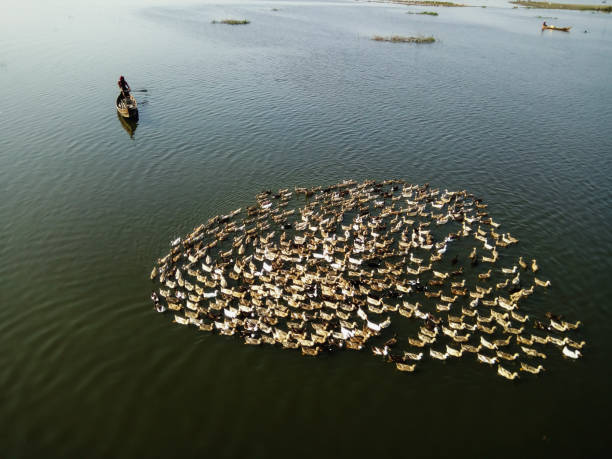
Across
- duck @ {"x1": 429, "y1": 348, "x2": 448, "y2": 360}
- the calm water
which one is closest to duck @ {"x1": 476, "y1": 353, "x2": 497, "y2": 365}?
the calm water

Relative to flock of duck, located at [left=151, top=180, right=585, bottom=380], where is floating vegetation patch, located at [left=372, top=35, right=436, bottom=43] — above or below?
above

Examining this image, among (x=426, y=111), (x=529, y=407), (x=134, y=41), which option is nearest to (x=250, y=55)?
(x=134, y=41)

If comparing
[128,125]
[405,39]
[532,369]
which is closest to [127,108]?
[128,125]

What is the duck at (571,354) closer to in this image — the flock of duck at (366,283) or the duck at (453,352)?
the flock of duck at (366,283)

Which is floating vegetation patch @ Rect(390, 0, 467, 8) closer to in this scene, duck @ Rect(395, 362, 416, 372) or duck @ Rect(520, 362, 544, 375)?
duck @ Rect(520, 362, 544, 375)

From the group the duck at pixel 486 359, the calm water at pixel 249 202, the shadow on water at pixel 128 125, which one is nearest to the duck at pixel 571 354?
the calm water at pixel 249 202

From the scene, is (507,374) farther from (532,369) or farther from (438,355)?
(438,355)
